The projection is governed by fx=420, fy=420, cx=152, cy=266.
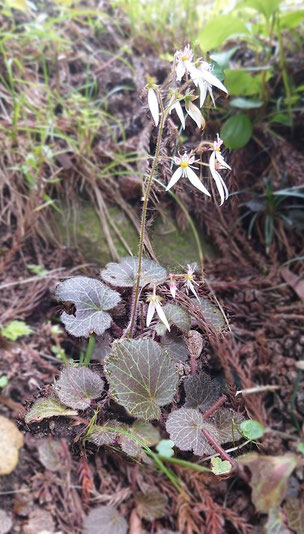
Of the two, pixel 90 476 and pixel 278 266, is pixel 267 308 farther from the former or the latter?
pixel 90 476

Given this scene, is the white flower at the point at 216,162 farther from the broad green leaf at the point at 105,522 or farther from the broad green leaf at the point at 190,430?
the broad green leaf at the point at 105,522

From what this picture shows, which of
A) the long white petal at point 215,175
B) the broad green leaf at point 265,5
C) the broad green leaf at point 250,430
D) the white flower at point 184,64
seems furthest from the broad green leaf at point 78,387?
the broad green leaf at point 265,5

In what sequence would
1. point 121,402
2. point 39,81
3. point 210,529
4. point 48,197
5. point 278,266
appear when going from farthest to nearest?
1. point 39,81
2. point 48,197
3. point 278,266
4. point 210,529
5. point 121,402

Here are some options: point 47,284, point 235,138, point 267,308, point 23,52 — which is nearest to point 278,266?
point 267,308

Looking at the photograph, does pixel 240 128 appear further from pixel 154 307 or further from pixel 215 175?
pixel 154 307

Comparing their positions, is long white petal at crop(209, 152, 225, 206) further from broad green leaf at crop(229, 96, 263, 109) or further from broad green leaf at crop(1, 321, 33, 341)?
broad green leaf at crop(229, 96, 263, 109)

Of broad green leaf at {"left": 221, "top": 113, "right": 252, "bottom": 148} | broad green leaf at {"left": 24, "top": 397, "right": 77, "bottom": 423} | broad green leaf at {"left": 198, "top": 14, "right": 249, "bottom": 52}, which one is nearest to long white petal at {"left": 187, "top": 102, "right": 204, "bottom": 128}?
broad green leaf at {"left": 24, "top": 397, "right": 77, "bottom": 423}
